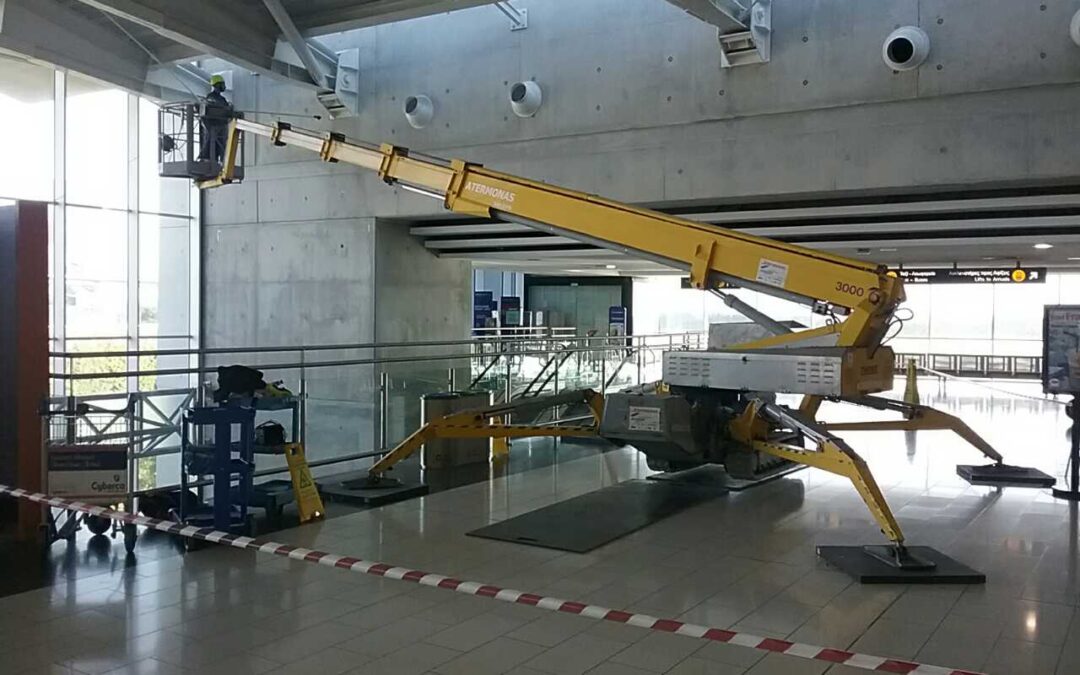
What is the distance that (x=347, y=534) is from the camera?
695 cm

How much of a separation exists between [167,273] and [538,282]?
616 inches

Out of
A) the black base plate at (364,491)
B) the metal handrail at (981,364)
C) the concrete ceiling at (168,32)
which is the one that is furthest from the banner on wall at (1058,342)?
the metal handrail at (981,364)

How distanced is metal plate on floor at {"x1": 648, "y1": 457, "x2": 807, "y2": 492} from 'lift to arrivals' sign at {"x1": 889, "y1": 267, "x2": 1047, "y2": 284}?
32.2 feet

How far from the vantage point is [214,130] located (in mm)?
10203

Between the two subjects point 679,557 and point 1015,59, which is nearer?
point 679,557

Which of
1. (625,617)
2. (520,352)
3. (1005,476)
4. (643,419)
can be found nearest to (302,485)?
(643,419)

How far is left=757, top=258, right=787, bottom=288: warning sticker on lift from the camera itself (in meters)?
6.96

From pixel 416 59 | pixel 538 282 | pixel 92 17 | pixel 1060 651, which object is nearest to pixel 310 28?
pixel 416 59

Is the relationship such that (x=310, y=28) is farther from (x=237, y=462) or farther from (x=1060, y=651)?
(x=1060, y=651)

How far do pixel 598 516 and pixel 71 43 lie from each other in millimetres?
10627

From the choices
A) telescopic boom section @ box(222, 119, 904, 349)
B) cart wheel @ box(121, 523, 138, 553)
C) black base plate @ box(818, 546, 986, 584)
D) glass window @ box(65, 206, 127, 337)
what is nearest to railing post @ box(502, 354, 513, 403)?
telescopic boom section @ box(222, 119, 904, 349)

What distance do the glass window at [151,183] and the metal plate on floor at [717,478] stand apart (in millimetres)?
12210

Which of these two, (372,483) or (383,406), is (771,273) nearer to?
(372,483)

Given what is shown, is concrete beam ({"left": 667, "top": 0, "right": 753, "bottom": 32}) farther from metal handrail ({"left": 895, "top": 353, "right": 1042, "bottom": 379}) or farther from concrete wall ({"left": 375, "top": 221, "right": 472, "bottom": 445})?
metal handrail ({"left": 895, "top": 353, "right": 1042, "bottom": 379})
